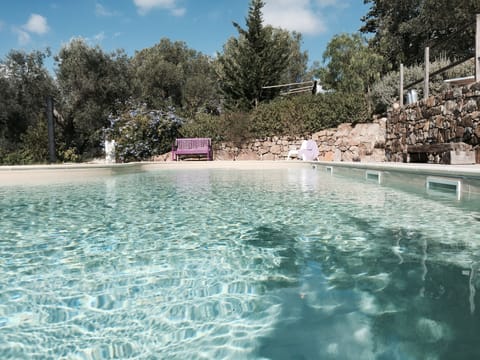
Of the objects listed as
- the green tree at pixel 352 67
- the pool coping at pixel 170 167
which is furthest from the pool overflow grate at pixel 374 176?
the green tree at pixel 352 67

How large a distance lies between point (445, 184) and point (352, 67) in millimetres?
11537

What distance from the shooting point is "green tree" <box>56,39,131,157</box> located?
47.8ft

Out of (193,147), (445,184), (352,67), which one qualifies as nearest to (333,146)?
(352,67)

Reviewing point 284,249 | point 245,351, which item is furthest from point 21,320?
point 284,249

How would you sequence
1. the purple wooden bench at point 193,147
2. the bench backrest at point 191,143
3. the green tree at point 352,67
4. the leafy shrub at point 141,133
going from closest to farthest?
1. the purple wooden bench at point 193,147
2. the bench backrest at point 191,143
3. the leafy shrub at point 141,133
4. the green tree at point 352,67

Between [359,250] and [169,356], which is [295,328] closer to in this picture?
[169,356]

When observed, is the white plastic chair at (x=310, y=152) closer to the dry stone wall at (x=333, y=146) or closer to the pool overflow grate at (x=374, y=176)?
the dry stone wall at (x=333, y=146)

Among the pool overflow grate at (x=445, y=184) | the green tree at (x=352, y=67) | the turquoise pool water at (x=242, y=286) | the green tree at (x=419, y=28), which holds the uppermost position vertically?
the green tree at (x=419, y=28)

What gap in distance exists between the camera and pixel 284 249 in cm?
227

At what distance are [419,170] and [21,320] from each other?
4.88 metres

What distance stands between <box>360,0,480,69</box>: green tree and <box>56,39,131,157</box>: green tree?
12.7 metres

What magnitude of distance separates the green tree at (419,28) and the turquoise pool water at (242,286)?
15.9 m

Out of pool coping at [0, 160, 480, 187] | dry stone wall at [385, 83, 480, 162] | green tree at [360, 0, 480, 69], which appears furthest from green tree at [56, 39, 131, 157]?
green tree at [360, 0, 480, 69]

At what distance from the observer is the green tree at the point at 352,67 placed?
14.4 metres
